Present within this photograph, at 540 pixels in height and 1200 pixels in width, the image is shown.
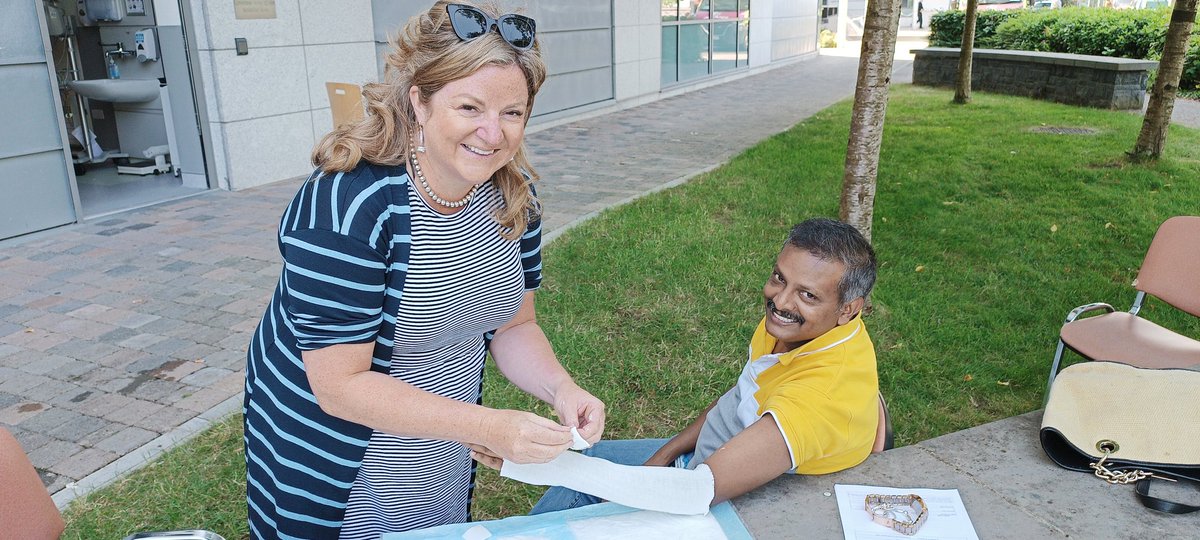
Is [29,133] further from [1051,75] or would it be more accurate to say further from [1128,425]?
[1051,75]

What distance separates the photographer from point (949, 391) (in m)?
4.27

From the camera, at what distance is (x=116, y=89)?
8219mm

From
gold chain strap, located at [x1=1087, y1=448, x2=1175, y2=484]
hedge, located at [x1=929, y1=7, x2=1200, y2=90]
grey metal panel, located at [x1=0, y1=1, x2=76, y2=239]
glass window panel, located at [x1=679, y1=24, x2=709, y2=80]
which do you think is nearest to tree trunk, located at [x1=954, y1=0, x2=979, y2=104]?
hedge, located at [x1=929, y1=7, x2=1200, y2=90]

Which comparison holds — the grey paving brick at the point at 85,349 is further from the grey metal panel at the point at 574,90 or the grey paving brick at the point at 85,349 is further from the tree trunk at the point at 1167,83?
the tree trunk at the point at 1167,83

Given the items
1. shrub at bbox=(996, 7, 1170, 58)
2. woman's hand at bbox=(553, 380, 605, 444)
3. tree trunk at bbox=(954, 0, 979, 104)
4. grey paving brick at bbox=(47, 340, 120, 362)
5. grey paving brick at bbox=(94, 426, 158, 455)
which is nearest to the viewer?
woman's hand at bbox=(553, 380, 605, 444)

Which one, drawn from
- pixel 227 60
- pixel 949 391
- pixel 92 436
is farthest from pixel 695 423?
pixel 227 60

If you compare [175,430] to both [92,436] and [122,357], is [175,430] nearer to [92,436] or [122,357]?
[92,436]

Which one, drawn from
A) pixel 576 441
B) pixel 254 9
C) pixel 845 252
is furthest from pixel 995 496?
pixel 254 9

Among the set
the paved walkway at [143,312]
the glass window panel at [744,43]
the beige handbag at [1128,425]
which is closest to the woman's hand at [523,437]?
the beige handbag at [1128,425]

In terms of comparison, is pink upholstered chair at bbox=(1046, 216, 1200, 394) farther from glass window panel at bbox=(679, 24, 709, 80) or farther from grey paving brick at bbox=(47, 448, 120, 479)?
glass window panel at bbox=(679, 24, 709, 80)

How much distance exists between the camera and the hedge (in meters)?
16.0

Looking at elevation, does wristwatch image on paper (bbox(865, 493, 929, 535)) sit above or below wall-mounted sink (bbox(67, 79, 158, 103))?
below

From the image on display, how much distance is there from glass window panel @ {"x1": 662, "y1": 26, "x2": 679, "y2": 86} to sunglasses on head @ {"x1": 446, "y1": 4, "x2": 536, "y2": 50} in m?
14.7

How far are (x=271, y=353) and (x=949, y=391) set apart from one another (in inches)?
137
